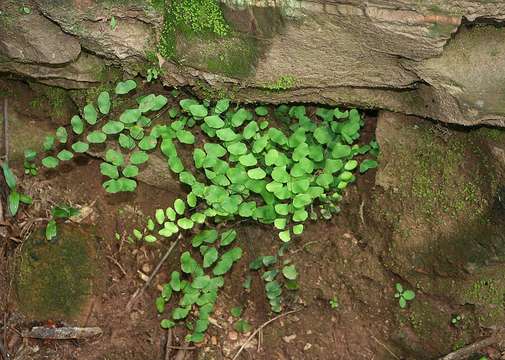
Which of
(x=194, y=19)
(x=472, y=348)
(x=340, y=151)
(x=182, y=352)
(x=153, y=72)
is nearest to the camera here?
(x=194, y=19)

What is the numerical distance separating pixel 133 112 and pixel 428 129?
4.46 ft

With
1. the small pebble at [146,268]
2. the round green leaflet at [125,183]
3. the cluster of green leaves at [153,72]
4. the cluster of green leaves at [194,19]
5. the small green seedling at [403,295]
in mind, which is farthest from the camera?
the small pebble at [146,268]

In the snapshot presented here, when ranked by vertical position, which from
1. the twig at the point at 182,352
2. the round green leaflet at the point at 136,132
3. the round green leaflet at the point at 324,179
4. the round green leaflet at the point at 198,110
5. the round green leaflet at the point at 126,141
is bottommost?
the twig at the point at 182,352

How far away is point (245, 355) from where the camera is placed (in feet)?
10.8

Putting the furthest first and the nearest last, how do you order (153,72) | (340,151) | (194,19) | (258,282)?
(258,282) → (340,151) → (153,72) → (194,19)

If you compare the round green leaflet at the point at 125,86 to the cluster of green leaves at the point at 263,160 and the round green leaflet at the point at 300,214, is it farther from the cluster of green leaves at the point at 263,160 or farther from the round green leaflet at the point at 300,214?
the round green leaflet at the point at 300,214

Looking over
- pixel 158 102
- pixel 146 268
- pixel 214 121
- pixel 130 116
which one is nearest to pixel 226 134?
pixel 214 121

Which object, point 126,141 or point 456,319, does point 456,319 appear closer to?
point 456,319

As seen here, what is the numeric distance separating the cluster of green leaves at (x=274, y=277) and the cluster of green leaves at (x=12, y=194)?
1.16 m

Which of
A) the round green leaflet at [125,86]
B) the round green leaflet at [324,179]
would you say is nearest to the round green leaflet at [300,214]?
the round green leaflet at [324,179]

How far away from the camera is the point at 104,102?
2934 mm

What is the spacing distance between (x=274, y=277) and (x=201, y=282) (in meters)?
0.41

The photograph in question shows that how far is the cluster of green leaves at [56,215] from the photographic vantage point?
3.10 metres

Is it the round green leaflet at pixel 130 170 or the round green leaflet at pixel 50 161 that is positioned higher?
the round green leaflet at pixel 130 170
